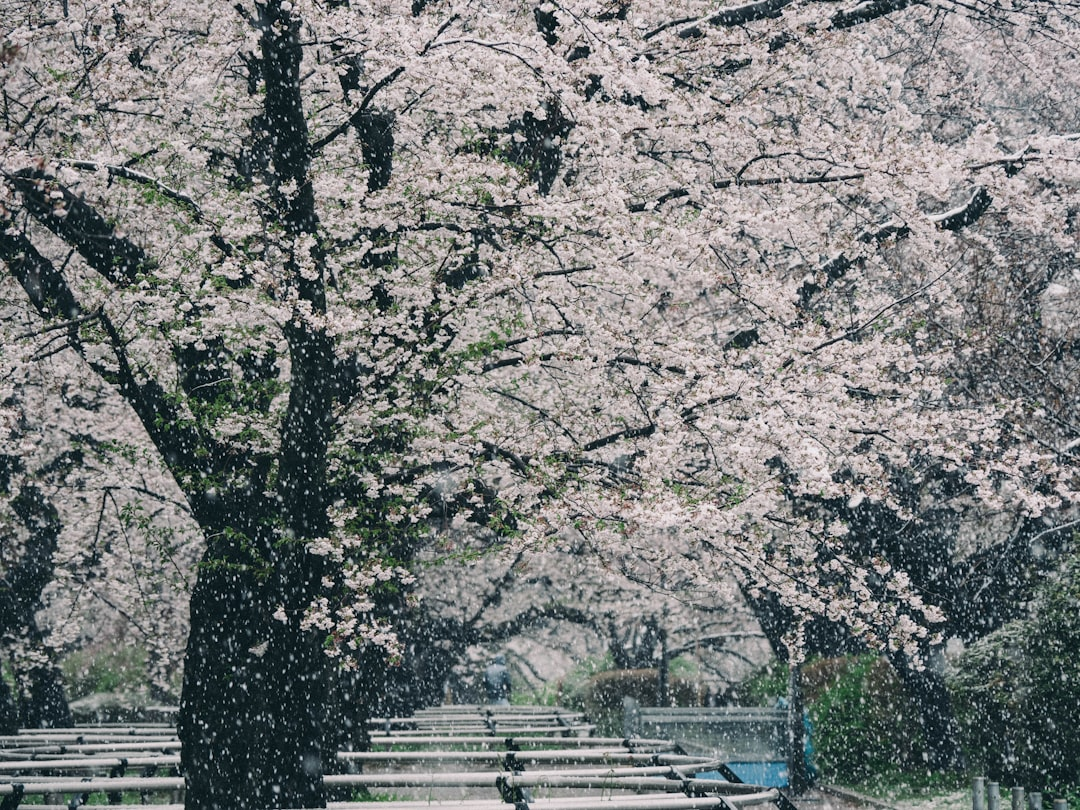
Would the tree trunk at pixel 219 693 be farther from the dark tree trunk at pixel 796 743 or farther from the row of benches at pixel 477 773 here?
the dark tree trunk at pixel 796 743

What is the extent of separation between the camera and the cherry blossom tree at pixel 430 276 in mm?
7926

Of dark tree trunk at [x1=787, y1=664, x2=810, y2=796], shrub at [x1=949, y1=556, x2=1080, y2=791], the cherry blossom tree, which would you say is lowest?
dark tree trunk at [x1=787, y1=664, x2=810, y2=796]

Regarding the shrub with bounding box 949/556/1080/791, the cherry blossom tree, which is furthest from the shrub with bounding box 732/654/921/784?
the cherry blossom tree

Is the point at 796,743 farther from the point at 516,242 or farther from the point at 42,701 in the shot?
the point at 42,701

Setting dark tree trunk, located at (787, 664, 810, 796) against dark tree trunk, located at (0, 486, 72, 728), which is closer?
dark tree trunk, located at (0, 486, 72, 728)

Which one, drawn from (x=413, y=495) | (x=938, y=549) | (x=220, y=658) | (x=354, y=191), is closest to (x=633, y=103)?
(x=354, y=191)

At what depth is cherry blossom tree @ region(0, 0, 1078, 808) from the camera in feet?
26.0

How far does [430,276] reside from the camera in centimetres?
934

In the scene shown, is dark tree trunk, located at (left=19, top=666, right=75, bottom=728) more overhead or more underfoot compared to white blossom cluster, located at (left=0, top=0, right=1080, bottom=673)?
more underfoot

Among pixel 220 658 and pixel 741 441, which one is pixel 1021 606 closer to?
pixel 741 441

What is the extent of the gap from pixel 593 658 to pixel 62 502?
28.0 meters

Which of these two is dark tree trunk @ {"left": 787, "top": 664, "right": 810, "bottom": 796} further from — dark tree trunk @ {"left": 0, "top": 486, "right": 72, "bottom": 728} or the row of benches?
dark tree trunk @ {"left": 0, "top": 486, "right": 72, "bottom": 728}

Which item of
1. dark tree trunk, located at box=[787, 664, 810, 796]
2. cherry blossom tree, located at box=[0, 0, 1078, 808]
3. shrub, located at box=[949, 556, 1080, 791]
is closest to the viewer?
cherry blossom tree, located at box=[0, 0, 1078, 808]

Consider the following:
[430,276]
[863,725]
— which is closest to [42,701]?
[430,276]
